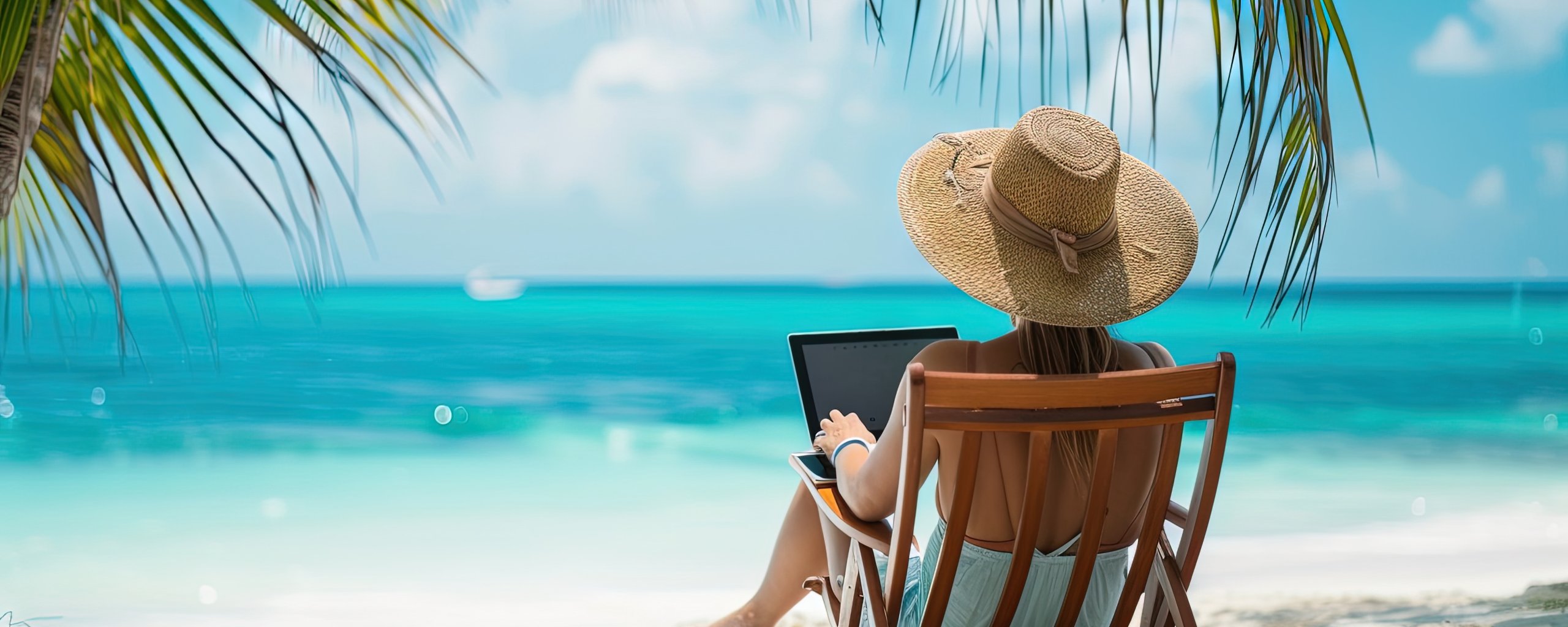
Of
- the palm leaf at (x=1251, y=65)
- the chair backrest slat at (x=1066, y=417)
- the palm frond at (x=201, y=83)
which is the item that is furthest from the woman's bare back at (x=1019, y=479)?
the palm frond at (x=201, y=83)

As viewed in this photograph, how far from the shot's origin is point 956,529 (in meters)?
1.13

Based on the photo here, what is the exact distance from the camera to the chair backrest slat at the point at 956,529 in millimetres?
1094

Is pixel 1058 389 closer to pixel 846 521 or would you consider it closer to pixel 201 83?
pixel 846 521

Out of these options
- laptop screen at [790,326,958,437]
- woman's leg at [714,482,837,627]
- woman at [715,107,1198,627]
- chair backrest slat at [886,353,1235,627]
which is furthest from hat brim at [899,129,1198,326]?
woman's leg at [714,482,837,627]

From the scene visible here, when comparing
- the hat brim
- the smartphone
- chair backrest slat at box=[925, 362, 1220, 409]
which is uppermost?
the hat brim

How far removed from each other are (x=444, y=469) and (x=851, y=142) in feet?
57.5

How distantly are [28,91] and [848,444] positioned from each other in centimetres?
102

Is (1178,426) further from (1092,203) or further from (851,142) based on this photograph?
(851,142)

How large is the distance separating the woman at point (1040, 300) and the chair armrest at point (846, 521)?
2cm

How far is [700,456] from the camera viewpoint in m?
6.38

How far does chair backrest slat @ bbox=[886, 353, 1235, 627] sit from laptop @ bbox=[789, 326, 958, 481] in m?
0.46

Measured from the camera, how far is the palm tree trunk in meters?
1.00

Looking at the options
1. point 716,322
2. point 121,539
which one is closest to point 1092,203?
point 121,539

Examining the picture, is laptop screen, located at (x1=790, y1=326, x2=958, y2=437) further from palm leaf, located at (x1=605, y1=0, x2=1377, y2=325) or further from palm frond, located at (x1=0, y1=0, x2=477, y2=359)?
palm frond, located at (x1=0, y1=0, x2=477, y2=359)
